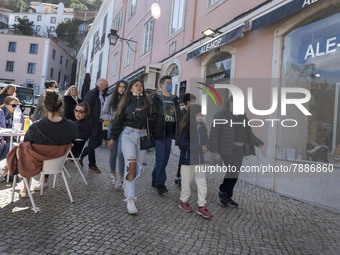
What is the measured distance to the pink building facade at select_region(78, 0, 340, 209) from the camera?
5.89m

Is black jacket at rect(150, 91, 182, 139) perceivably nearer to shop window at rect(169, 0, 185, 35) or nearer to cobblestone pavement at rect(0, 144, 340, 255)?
cobblestone pavement at rect(0, 144, 340, 255)

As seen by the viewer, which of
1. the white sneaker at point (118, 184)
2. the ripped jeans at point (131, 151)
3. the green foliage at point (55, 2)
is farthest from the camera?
the green foliage at point (55, 2)

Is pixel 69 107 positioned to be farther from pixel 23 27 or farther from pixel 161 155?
pixel 23 27

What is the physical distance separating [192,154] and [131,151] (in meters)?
0.84

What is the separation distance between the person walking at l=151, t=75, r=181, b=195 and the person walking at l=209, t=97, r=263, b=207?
703 millimetres

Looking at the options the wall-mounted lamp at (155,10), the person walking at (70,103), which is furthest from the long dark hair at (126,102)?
the wall-mounted lamp at (155,10)

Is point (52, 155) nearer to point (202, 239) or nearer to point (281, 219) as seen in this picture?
point (202, 239)

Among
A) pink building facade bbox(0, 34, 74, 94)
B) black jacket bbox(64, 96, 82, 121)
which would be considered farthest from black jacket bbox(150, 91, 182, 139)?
pink building facade bbox(0, 34, 74, 94)

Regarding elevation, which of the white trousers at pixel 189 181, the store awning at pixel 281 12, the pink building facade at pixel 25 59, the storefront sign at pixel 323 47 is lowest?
the white trousers at pixel 189 181

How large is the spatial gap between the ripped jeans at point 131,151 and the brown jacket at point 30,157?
0.84 metres

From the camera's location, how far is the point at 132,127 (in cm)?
454

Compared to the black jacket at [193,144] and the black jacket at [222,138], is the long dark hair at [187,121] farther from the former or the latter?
the black jacket at [222,138]

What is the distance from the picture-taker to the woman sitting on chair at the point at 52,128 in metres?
4.11

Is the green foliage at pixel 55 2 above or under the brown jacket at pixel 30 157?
above
